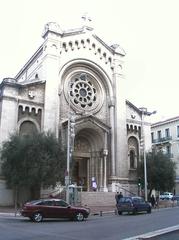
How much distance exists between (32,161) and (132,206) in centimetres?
941

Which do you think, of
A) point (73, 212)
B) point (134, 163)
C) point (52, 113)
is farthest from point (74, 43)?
point (73, 212)

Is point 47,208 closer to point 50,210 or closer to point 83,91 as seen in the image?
point 50,210

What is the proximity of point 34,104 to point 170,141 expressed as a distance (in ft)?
108

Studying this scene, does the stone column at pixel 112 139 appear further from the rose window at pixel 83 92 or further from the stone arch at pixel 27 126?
the stone arch at pixel 27 126

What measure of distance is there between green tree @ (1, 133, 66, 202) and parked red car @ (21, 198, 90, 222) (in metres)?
7.38

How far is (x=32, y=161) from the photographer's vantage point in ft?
98.3

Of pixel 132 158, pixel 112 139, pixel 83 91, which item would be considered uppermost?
pixel 83 91

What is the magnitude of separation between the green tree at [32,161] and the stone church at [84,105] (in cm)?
436

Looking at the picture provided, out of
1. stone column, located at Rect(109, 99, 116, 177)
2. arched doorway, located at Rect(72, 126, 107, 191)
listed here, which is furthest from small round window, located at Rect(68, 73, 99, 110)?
arched doorway, located at Rect(72, 126, 107, 191)

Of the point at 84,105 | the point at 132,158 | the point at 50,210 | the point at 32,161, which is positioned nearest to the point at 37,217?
the point at 50,210

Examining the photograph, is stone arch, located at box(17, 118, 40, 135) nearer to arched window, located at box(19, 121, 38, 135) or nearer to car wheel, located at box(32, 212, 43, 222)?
arched window, located at box(19, 121, 38, 135)

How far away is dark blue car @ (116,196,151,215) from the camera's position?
26500mm

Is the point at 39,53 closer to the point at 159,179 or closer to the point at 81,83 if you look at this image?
the point at 81,83

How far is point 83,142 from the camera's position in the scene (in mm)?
41938
